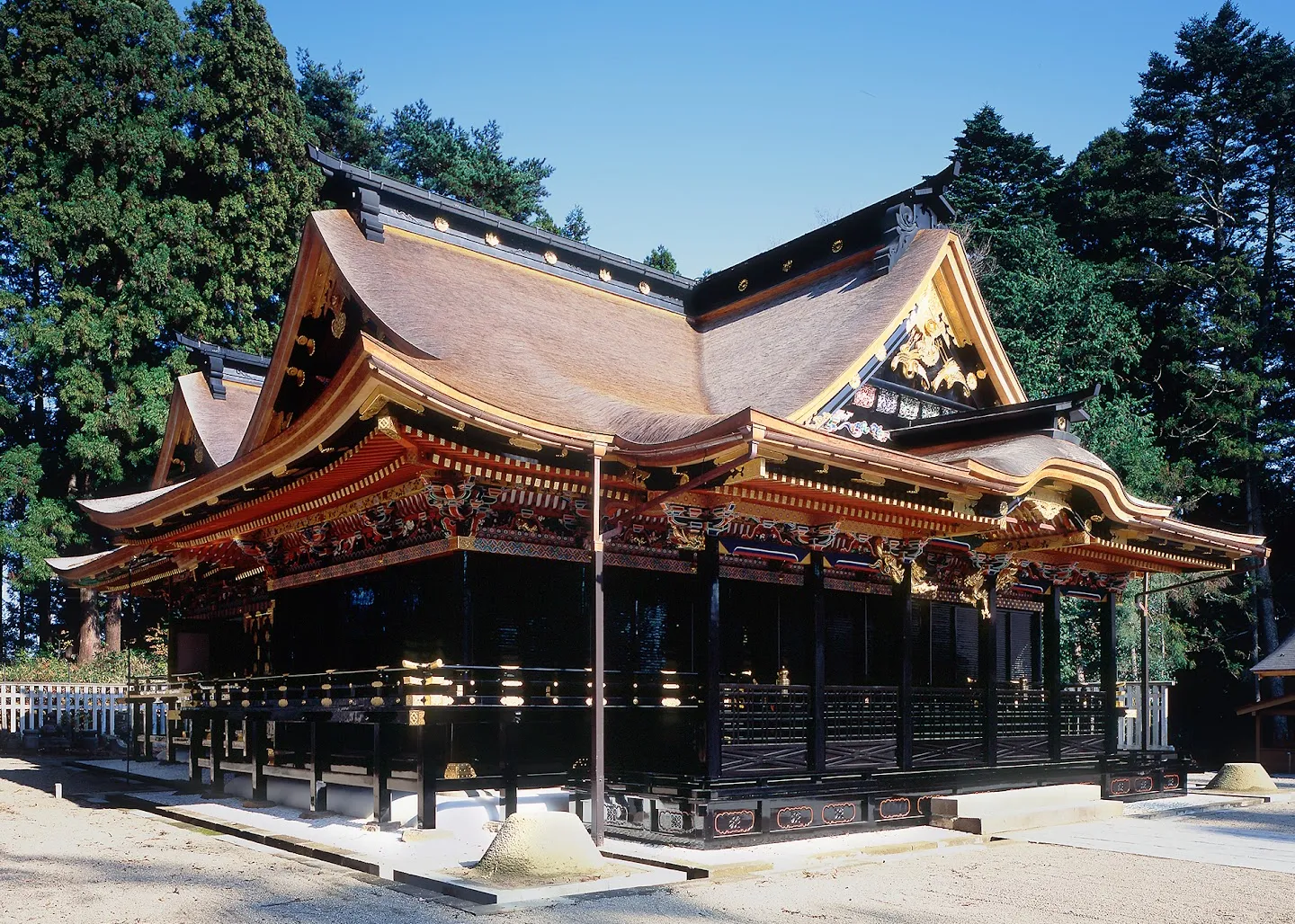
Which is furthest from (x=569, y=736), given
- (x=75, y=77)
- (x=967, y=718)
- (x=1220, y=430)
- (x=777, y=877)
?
(x=1220, y=430)

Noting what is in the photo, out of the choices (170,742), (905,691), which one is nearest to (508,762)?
(905,691)

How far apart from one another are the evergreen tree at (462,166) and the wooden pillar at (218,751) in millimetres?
30732

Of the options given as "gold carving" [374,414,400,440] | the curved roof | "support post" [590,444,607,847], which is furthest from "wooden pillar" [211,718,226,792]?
"support post" [590,444,607,847]

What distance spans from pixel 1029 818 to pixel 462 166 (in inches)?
1447

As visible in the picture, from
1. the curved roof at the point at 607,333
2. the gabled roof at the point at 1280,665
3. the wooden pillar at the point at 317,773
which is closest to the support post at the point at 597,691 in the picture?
the curved roof at the point at 607,333

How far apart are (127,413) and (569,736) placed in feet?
71.1

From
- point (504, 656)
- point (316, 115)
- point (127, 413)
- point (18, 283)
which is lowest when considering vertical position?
point (504, 656)

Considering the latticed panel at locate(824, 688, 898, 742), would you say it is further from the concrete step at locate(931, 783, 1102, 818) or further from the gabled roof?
the gabled roof

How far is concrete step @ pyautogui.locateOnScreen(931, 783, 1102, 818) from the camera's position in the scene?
523 inches

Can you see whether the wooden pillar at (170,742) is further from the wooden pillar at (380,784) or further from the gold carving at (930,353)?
the gold carving at (930,353)

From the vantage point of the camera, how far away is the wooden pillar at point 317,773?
44.3ft

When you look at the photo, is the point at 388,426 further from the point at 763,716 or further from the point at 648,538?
the point at 763,716

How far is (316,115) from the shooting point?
46.1m

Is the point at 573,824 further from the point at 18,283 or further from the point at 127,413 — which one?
the point at 18,283
